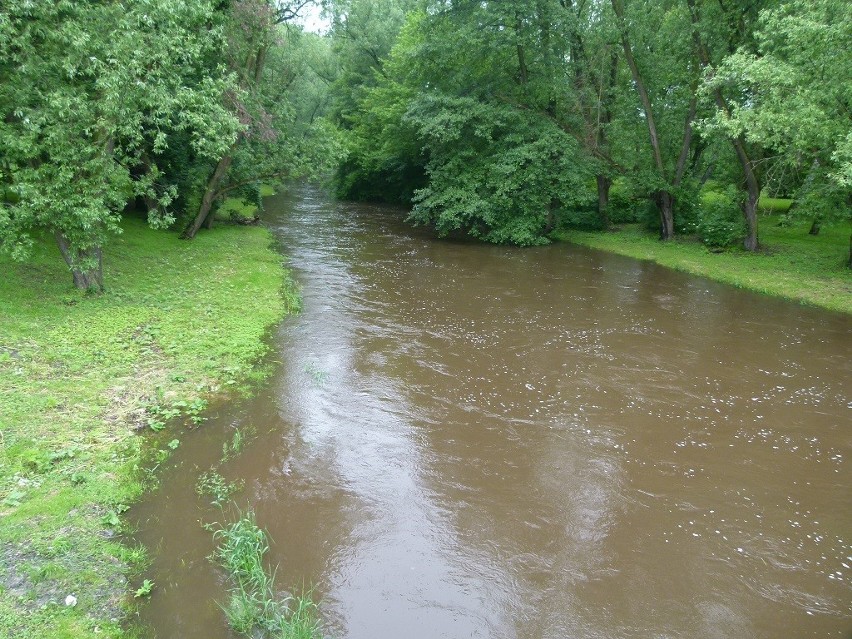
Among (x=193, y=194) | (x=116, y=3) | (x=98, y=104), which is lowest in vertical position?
(x=193, y=194)

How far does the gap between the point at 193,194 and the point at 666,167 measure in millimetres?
19783

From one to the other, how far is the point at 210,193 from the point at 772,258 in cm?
2031

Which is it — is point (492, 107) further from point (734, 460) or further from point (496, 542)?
point (496, 542)

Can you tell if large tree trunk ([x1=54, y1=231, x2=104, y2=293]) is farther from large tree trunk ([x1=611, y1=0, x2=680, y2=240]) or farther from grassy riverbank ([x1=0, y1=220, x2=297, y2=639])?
large tree trunk ([x1=611, y1=0, x2=680, y2=240])

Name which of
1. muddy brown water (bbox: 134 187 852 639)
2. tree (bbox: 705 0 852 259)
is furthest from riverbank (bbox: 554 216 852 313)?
tree (bbox: 705 0 852 259)

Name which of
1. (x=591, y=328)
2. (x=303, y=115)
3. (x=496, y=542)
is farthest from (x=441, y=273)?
(x=303, y=115)

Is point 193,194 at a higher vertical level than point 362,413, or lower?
higher

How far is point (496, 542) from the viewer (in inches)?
260

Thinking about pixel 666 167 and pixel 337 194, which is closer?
pixel 666 167

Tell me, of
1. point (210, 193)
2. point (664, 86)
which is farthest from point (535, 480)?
point (664, 86)

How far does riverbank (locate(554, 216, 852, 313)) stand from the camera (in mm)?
17906

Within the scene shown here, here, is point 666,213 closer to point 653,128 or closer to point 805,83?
point 653,128

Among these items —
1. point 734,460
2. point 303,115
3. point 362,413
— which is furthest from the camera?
point 303,115

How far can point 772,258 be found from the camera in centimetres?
2161
